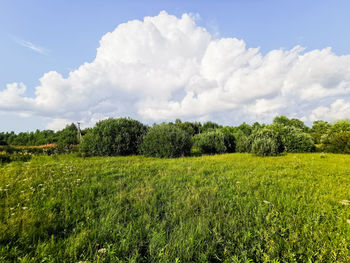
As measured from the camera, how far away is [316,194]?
423cm

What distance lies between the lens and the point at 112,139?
1258cm

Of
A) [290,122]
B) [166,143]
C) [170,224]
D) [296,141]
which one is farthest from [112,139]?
[290,122]

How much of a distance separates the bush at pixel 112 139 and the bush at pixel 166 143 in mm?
1574

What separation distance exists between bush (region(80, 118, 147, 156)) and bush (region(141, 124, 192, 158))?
1.57 m

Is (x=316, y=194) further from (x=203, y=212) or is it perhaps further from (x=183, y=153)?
(x=183, y=153)

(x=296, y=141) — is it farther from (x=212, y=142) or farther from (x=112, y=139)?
(x=112, y=139)

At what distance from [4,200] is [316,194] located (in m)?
7.68

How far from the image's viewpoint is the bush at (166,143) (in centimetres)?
1155

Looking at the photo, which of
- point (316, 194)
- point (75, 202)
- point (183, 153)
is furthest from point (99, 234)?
point (183, 153)

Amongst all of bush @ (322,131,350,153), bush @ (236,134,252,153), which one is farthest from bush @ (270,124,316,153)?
bush @ (236,134,252,153)

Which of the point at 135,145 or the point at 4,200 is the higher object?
the point at 135,145

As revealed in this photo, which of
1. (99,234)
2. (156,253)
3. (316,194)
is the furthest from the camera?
(316,194)

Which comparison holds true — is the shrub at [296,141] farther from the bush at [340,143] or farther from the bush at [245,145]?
the bush at [245,145]

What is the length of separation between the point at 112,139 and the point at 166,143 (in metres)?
4.44
